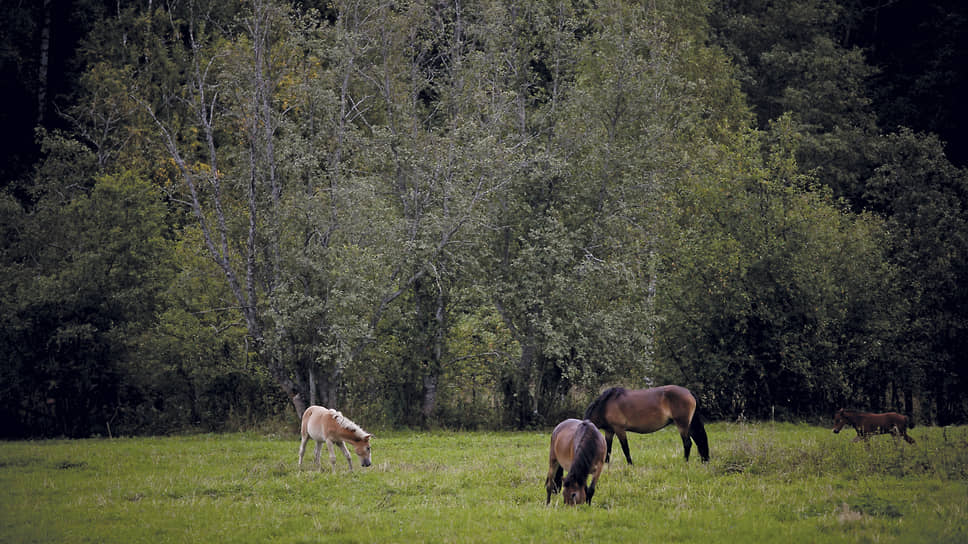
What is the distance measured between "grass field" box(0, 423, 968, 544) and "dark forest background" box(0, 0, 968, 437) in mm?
6878

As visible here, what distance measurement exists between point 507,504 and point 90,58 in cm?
3590

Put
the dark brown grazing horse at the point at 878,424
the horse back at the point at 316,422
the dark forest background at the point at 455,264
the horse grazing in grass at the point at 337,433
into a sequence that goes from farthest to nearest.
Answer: the dark forest background at the point at 455,264, the dark brown grazing horse at the point at 878,424, the horse back at the point at 316,422, the horse grazing in grass at the point at 337,433

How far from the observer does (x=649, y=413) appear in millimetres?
14898

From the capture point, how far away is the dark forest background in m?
25.3

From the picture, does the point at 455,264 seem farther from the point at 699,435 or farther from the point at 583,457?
the point at 583,457

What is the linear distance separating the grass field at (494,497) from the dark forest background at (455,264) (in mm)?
6878

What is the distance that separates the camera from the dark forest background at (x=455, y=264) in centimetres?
2531

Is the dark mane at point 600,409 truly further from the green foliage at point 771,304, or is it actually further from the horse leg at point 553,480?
the green foliage at point 771,304

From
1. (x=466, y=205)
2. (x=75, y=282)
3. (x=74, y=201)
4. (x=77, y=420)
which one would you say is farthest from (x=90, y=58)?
(x=466, y=205)

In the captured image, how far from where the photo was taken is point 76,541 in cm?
1048

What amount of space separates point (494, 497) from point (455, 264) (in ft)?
47.6

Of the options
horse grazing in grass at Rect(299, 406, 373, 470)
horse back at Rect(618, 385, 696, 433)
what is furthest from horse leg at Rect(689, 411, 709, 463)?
horse grazing in grass at Rect(299, 406, 373, 470)

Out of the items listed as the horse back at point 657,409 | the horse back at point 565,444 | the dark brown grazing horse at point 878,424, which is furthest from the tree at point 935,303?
the horse back at point 565,444

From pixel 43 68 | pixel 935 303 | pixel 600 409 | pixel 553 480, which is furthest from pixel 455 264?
pixel 43 68
